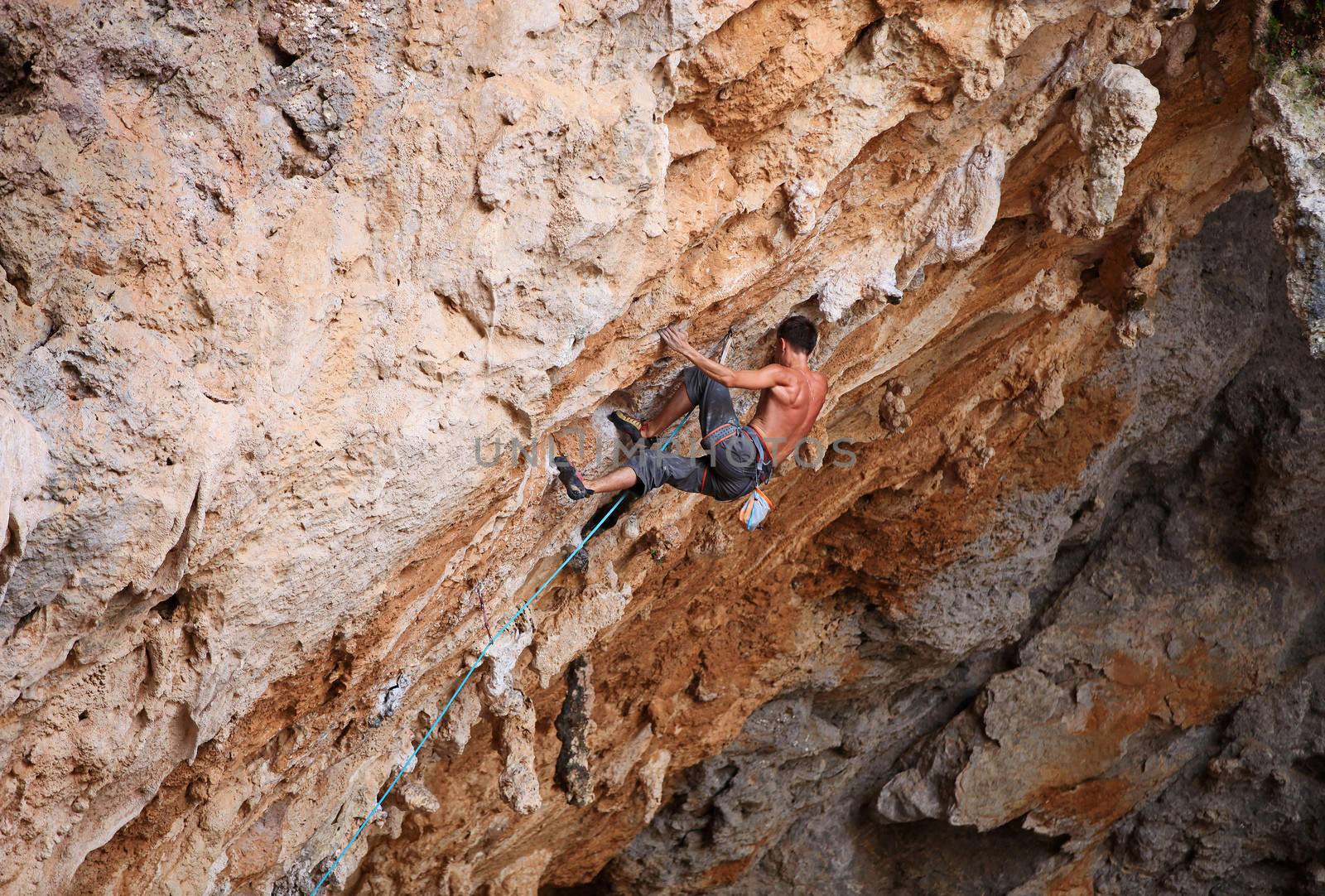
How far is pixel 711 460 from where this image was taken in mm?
5059

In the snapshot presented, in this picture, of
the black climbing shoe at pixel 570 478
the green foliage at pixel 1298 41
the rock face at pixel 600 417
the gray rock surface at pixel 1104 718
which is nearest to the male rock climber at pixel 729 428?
the black climbing shoe at pixel 570 478

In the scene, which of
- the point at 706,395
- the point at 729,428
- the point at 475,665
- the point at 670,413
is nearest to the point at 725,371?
the point at 706,395

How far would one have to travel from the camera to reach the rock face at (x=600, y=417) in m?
3.12

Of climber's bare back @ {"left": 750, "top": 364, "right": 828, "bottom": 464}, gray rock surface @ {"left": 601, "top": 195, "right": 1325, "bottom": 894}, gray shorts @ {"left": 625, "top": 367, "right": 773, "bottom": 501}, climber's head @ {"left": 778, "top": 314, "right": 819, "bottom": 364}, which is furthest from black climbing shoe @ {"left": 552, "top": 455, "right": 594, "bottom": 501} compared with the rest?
gray rock surface @ {"left": 601, "top": 195, "right": 1325, "bottom": 894}

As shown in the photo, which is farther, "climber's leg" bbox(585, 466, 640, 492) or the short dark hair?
the short dark hair

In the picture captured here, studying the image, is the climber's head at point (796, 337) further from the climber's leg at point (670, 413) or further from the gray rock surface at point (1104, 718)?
the gray rock surface at point (1104, 718)

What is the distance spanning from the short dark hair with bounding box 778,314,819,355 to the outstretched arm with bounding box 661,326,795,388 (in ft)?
0.40

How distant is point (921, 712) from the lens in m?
9.38

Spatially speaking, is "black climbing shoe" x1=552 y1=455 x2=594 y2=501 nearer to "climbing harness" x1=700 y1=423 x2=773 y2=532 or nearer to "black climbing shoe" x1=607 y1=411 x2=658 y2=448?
"black climbing shoe" x1=607 y1=411 x2=658 y2=448

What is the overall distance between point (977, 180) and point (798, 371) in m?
1.06

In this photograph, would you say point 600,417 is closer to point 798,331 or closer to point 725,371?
point 725,371

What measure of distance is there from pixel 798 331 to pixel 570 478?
3.81 feet

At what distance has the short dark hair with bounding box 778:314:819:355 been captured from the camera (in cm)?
487

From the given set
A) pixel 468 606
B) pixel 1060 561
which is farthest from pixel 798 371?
pixel 1060 561
